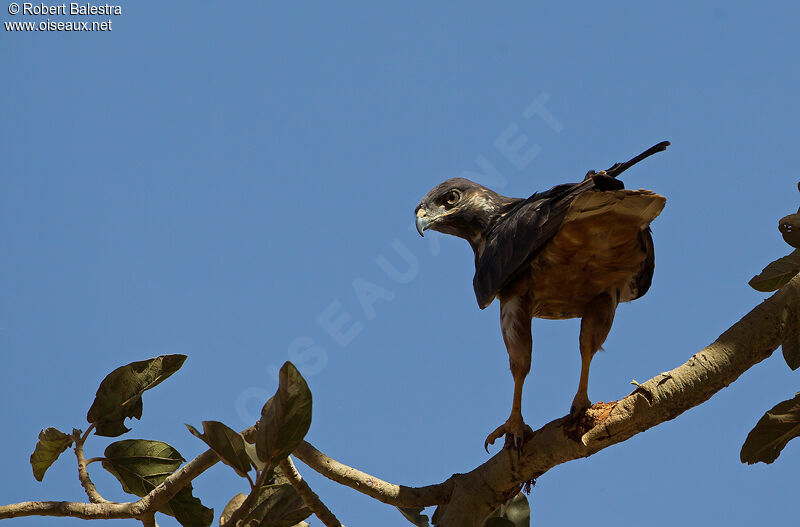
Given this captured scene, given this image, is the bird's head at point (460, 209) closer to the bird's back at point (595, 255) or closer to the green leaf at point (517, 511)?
the bird's back at point (595, 255)

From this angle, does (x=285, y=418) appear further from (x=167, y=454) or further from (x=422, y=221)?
(x=422, y=221)

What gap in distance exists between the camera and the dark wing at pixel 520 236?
14.2 feet

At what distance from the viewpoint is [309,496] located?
144 inches

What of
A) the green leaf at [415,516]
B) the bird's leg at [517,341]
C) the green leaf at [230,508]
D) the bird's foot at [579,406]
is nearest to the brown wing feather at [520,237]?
the bird's leg at [517,341]

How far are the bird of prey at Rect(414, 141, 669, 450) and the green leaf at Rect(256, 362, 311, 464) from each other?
4.65 feet

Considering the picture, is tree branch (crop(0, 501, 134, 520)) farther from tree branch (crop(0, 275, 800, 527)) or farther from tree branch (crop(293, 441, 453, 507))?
tree branch (crop(293, 441, 453, 507))

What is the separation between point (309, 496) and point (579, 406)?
1.33 meters

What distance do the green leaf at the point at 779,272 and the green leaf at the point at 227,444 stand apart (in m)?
2.43

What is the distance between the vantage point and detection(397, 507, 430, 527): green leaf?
158 inches

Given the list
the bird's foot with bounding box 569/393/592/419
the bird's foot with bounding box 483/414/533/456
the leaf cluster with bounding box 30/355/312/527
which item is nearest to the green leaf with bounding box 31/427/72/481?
the leaf cluster with bounding box 30/355/312/527

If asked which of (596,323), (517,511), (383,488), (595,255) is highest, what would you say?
(595,255)

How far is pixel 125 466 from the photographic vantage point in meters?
4.04

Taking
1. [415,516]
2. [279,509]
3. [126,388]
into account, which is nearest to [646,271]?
[415,516]

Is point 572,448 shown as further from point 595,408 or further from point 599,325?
point 599,325
